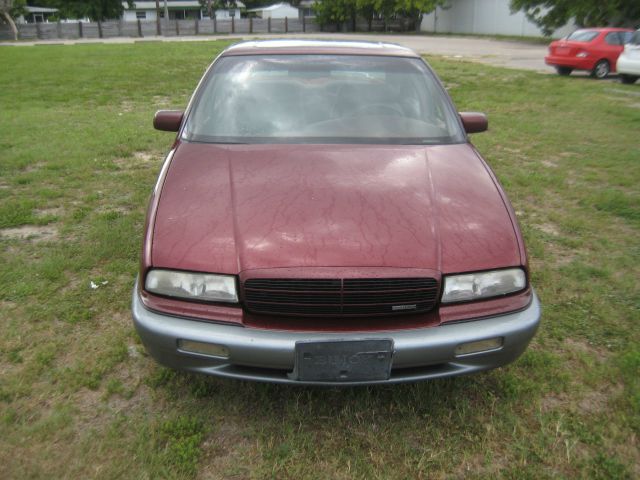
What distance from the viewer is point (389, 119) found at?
3.01 m

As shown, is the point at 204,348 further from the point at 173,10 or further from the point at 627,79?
the point at 173,10

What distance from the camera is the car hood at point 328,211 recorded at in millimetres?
2010

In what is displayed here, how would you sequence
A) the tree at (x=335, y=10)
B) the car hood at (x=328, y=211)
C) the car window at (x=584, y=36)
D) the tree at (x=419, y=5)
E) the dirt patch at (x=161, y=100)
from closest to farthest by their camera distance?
the car hood at (x=328, y=211) → the dirt patch at (x=161, y=100) → the car window at (x=584, y=36) → the tree at (x=419, y=5) → the tree at (x=335, y=10)

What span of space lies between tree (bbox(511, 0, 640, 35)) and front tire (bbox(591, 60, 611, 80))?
1076 centimetres

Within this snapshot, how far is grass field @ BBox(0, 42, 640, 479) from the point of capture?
2025mm

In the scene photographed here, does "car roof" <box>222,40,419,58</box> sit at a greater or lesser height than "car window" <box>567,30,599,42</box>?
lesser

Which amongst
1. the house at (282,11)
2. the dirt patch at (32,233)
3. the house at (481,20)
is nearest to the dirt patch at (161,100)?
the dirt patch at (32,233)

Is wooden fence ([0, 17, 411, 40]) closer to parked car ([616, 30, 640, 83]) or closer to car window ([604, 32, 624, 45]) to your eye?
car window ([604, 32, 624, 45])

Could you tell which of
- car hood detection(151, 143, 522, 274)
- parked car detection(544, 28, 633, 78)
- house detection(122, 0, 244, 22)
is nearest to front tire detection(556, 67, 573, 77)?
parked car detection(544, 28, 633, 78)

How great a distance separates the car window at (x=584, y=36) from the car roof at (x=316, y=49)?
1237cm

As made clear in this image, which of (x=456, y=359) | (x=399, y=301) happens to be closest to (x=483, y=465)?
(x=456, y=359)

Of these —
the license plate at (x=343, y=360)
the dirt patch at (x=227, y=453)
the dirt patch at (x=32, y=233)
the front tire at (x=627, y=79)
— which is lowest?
the dirt patch at (x=227, y=453)

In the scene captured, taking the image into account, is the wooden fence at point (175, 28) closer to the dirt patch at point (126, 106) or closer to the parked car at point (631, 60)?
the dirt patch at point (126, 106)

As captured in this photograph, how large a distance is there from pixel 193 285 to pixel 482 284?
115 cm
